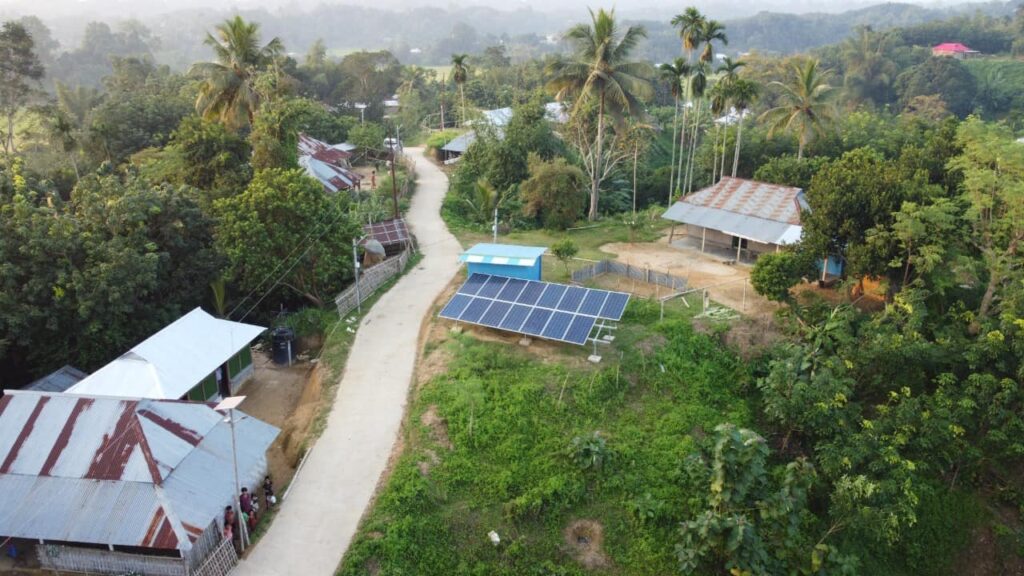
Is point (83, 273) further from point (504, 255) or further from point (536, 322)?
point (536, 322)

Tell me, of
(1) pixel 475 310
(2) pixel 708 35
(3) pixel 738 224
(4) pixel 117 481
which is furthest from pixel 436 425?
(2) pixel 708 35

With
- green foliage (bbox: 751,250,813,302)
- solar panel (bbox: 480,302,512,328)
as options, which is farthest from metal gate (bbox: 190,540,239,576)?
green foliage (bbox: 751,250,813,302)

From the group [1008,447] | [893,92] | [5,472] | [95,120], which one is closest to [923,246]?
[1008,447]

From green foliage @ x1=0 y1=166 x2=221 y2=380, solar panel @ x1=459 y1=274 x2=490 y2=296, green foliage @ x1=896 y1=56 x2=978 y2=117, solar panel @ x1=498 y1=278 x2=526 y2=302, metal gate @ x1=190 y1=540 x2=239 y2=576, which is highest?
green foliage @ x1=0 y1=166 x2=221 y2=380

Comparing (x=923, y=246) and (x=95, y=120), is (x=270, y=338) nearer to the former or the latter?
(x=923, y=246)

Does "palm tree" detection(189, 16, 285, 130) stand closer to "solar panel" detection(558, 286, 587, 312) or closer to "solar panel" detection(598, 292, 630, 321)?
"solar panel" detection(558, 286, 587, 312)

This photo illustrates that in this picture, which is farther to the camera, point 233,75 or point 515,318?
point 233,75
